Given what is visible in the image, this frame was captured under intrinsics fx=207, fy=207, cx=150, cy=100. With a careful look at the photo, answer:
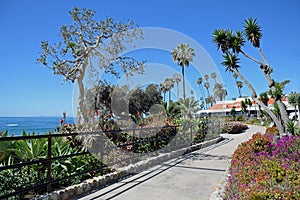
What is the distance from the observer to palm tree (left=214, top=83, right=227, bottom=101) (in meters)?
79.9

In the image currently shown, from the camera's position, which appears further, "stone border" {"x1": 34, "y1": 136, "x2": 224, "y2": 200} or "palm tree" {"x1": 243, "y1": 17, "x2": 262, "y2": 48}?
"palm tree" {"x1": 243, "y1": 17, "x2": 262, "y2": 48}

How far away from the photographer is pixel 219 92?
264 feet

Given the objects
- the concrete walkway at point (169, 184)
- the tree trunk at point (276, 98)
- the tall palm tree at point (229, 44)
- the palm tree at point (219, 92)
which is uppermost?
the palm tree at point (219, 92)

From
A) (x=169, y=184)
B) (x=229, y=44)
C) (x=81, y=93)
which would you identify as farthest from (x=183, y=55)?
(x=169, y=184)

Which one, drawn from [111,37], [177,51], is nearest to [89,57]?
[111,37]

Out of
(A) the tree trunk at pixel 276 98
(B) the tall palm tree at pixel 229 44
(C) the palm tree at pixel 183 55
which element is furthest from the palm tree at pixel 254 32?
(C) the palm tree at pixel 183 55

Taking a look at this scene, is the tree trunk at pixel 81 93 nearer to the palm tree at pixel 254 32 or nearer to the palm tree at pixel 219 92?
the palm tree at pixel 254 32

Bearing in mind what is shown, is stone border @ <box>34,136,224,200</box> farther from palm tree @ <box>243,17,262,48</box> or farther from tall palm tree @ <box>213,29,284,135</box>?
palm tree @ <box>243,17,262,48</box>

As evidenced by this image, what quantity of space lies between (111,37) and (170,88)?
43.6 m

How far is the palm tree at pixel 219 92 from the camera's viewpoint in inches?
3147

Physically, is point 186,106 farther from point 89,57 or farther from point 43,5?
point 43,5

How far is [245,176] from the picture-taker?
9.94ft

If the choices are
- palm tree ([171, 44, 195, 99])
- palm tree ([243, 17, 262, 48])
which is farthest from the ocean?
palm tree ([171, 44, 195, 99])

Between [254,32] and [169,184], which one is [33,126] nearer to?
[254,32]
